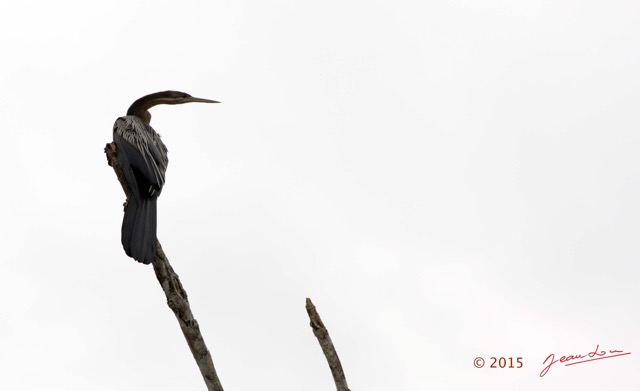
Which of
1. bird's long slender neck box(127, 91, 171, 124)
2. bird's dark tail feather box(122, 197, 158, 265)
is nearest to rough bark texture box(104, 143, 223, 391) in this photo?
bird's dark tail feather box(122, 197, 158, 265)

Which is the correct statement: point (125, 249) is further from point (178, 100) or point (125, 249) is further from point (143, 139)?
point (178, 100)

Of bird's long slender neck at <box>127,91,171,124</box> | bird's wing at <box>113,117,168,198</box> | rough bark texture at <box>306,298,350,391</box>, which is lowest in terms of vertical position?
rough bark texture at <box>306,298,350,391</box>

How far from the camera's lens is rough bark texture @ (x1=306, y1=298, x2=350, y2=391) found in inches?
225

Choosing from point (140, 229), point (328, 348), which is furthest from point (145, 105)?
point (328, 348)

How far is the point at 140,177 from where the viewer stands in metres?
7.85

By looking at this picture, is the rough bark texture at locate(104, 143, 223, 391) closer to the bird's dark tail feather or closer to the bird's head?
the bird's dark tail feather

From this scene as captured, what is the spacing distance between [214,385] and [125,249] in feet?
4.47

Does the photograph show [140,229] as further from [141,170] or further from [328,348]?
[328,348]

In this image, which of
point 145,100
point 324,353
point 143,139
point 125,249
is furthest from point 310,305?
point 145,100

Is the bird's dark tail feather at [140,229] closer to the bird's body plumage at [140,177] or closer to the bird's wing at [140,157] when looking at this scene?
the bird's body plumage at [140,177]

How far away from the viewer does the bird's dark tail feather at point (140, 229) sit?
6652 millimetres

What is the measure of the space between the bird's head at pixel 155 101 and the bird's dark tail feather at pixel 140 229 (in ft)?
8.01

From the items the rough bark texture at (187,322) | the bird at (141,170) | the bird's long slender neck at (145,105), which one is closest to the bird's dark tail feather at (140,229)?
the bird at (141,170)

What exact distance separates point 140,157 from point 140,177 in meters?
0.24
